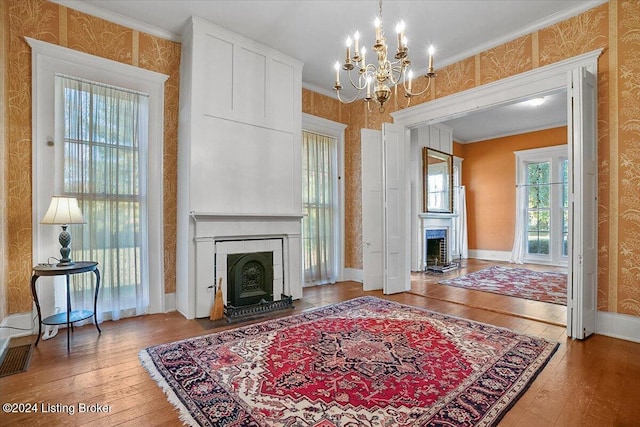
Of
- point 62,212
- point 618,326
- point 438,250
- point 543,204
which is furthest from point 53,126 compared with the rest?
point 543,204

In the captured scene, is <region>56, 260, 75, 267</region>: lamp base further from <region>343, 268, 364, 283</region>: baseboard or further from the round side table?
<region>343, 268, 364, 283</region>: baseboard

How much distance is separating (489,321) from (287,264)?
2.45 m

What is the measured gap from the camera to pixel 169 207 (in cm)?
368

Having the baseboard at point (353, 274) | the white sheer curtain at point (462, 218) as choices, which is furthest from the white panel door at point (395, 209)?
the white sheer curtain at point (462, 218)

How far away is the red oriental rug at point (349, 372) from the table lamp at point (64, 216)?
118cm

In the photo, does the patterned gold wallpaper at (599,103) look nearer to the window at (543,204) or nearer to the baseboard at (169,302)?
the baseboard at (169,302)

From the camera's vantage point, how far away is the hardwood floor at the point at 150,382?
1705mm

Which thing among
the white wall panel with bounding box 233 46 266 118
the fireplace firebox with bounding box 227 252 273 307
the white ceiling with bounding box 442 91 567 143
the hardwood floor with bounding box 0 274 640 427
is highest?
the white ceiling with bounding box 442 91 567 143

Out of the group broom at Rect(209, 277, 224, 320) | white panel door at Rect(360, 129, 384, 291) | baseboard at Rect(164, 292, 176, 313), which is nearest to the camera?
broom at Rect(209, 277, 224, 320)

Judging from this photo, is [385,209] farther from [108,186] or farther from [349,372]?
[108,186]

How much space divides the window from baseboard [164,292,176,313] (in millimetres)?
7511

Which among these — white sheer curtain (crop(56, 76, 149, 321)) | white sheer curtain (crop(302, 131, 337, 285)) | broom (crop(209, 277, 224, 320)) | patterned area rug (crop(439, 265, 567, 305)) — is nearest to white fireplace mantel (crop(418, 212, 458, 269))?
patterned area rug (crop(439, 265, 567, 305))

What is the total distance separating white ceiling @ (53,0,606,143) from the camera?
3.14 metres

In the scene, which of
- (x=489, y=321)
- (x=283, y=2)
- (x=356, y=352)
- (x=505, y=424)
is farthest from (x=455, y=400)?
(x=283, y=2)
